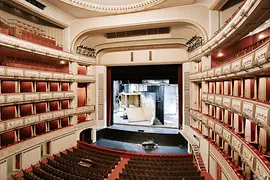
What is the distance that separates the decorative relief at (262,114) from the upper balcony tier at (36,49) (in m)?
9.99

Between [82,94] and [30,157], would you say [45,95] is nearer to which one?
[30,157]

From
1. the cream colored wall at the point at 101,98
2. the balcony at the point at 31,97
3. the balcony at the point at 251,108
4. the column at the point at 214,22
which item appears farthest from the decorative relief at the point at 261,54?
the cream colored wall at the point at 101,98

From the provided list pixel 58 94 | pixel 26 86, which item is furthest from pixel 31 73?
pixel 58 94

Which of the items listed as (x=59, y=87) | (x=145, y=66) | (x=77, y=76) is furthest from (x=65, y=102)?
(x=145, y=66)

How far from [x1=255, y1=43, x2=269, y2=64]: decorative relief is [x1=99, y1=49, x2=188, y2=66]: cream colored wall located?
8.90 m

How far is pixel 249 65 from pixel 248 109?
1263 millimetres

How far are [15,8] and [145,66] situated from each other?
31.8 ft

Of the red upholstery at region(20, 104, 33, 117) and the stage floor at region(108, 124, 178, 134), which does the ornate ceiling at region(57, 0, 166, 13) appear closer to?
the red upholstery at region(20, 104, 33, 117)

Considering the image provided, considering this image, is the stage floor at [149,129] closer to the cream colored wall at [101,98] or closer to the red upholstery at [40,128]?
the cream colored wall at [101,98]

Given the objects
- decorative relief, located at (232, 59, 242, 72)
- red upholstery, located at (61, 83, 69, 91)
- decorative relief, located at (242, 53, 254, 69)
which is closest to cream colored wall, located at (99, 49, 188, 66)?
red upholstery, located at (61, 83, 69, 91)

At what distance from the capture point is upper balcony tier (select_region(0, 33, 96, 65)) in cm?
834

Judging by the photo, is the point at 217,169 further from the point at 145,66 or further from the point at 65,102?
the point at 65,102

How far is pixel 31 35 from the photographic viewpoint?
10.8m

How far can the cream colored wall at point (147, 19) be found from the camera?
10312 mm
